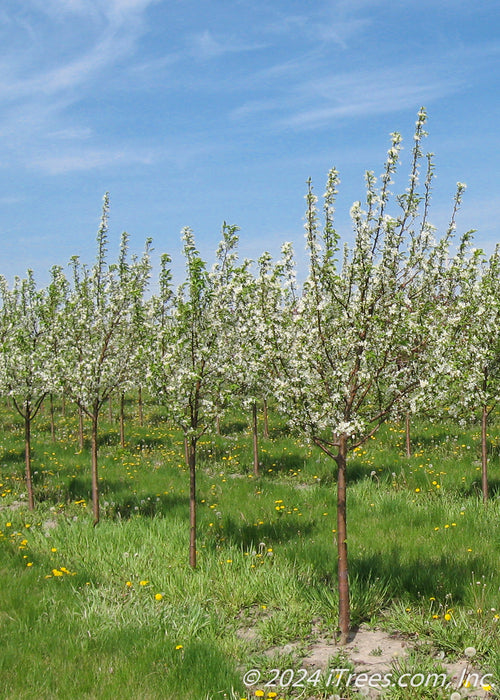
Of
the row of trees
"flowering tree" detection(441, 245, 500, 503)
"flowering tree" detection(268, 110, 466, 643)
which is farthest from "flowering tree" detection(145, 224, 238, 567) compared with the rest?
"flowering tree" detection(441, 245, 500, 503)

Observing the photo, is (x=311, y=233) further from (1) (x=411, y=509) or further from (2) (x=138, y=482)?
(2) (x=138, y=482)

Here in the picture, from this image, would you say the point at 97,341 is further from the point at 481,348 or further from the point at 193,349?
the point at 481,348

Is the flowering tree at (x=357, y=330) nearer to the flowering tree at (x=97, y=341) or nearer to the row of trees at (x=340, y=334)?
the row of trees at (x=340, y=334)

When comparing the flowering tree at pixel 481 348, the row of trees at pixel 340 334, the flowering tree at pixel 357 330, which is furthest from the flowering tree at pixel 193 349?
the flowering tree at pixel 481 348

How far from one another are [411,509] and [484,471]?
175 centimetres

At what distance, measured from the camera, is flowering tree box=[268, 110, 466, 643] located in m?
6.32

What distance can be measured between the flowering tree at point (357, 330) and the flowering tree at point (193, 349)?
1.93 meters

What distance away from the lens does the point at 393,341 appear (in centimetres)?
619

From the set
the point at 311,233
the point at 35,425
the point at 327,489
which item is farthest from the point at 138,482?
the point at 35,425

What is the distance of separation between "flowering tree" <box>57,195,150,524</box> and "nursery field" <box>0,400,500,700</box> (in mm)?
2016

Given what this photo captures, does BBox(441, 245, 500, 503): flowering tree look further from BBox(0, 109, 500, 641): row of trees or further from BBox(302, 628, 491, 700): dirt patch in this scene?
BBox(302, 628, 491, 700): dirt patch

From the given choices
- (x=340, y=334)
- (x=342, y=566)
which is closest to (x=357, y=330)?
(x=340, y=334)

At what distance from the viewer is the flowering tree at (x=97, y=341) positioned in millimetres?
11141

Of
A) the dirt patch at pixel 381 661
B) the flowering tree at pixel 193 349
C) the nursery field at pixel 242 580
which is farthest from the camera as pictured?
the flowering tree at pixel 193 349
